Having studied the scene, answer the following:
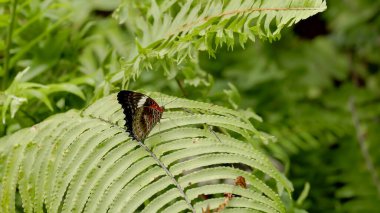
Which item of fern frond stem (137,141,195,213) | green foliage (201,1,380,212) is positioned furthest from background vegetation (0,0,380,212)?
fern frond stem (137,141,195,213)

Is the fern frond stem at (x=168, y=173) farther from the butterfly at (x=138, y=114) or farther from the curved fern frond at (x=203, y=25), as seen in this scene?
the curved fern frond at (x=203, y=25)

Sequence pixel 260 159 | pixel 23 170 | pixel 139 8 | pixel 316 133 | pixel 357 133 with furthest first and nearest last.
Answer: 1. pixel 357 133
2. pixel 316 133
3. pixel 139 8
4. pixel 23 170
5. pixel 260 159

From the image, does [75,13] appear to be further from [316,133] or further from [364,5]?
[364,5]

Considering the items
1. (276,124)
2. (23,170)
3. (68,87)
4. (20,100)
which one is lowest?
(23,170)

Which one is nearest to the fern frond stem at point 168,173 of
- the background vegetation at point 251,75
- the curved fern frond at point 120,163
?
the curved fern frond at point 120,163

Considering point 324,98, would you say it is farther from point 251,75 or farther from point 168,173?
point 168,173

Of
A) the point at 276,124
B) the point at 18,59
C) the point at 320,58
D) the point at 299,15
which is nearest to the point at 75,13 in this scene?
the point at 18,59

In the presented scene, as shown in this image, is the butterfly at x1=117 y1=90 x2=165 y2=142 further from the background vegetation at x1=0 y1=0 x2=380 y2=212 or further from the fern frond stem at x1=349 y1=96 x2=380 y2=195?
the fern frond stem at x1=349 y1=96 x2=380 y2=195
